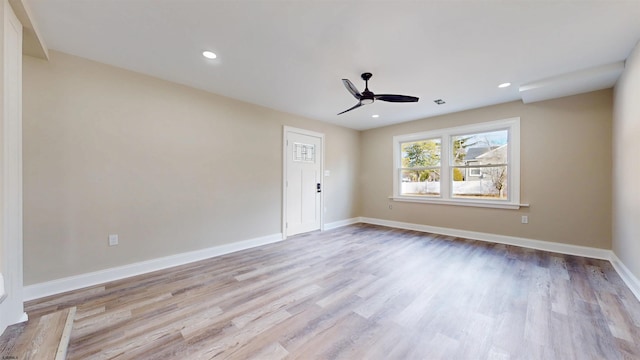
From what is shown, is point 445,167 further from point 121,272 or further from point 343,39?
point 121,272

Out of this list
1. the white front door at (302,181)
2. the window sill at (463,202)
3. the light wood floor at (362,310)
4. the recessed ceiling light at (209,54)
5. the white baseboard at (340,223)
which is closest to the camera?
the light wood floor at (362,310)

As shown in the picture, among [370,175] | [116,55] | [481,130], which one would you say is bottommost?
[370,175]

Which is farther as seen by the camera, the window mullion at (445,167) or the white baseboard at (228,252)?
the window mullion at (445,167)

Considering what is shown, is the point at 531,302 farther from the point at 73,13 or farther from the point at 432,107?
the point at 73,13

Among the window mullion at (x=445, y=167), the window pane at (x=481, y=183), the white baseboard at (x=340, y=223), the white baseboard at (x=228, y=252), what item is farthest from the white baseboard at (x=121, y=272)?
the window pane at (x=481, y=183)

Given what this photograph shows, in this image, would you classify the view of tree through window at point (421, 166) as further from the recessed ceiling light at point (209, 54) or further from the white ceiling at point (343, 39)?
the recessed ceiling light at point (209, 54)

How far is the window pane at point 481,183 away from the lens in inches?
169

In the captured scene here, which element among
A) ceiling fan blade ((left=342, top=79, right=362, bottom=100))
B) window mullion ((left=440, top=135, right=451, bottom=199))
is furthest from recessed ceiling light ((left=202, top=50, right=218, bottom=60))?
window mullion ((left=440, top=135, right=451, bottom=199))

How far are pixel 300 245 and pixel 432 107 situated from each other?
3.47 meters

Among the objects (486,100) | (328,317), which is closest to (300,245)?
(328,317)

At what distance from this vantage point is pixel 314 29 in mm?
2117

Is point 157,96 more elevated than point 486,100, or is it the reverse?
point 486,100

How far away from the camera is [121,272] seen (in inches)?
109

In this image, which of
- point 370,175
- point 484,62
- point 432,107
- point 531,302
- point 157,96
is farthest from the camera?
point 370,175
